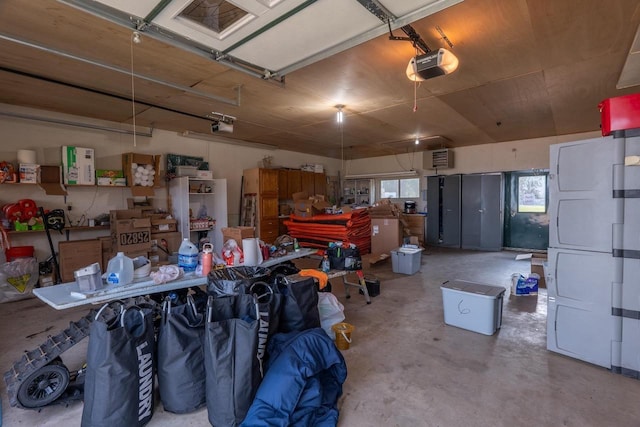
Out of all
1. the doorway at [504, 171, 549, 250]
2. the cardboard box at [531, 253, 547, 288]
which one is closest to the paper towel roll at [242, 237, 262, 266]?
the cardboard box at [531, 253, 547, 288]

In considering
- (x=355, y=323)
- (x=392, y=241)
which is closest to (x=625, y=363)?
(x=355, y=323)

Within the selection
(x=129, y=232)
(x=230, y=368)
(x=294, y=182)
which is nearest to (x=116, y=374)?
(x=230, y=368)

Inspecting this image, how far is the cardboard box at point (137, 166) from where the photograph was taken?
4820 mm

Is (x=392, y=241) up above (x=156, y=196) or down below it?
below

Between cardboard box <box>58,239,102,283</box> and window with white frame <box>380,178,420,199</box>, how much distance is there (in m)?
6.87

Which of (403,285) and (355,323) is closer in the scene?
(355,323)

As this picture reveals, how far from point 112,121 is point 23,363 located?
414 cm

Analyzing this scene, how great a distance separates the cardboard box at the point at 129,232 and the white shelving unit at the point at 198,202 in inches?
27.3

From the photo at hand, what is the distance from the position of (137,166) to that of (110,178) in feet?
1.38

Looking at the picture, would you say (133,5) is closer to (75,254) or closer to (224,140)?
(75,254)

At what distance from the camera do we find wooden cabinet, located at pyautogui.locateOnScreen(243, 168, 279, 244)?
6.50 m

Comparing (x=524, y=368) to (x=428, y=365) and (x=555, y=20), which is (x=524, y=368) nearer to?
(x=428, y=365)

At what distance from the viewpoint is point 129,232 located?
452cm

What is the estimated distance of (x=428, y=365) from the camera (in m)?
2.39
